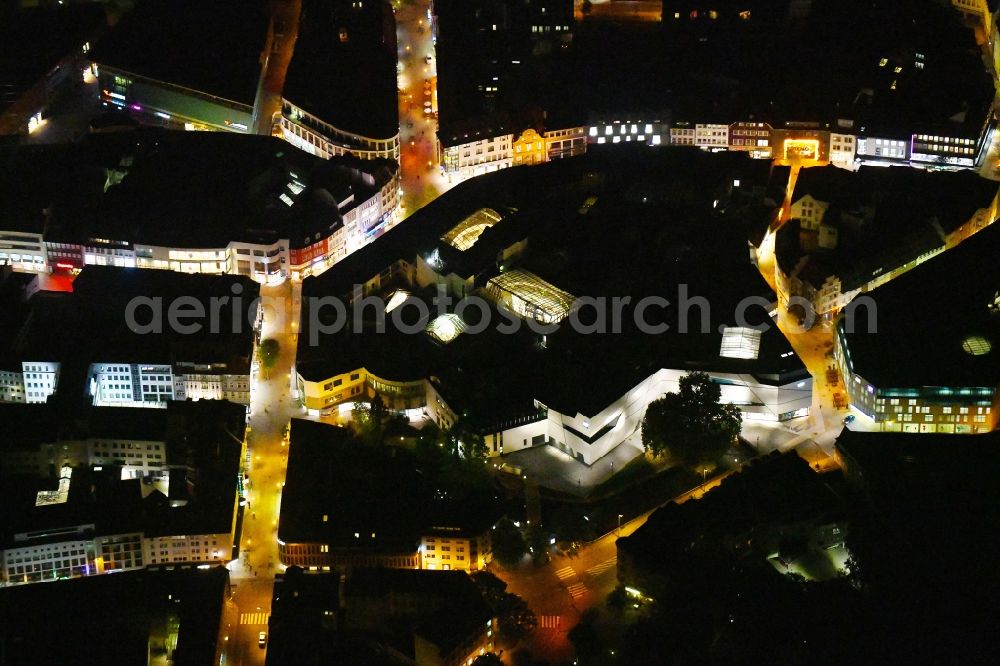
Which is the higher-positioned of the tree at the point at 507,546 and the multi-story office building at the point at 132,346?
the multi-story office building at the point at 132,346

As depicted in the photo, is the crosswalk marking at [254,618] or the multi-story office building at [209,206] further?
the multi-story office building at [209,206]

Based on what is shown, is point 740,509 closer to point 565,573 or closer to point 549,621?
point 565,573

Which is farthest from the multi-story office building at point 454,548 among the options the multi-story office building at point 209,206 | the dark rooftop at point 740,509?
the multi-story office building at point 209,206

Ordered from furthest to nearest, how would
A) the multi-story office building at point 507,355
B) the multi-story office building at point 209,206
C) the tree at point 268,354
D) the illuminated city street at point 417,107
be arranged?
the illuminated city street at point 417,107, the multi-story office building at point 209,206, the tree at point 268,354, the multi-story office building at point 507,355

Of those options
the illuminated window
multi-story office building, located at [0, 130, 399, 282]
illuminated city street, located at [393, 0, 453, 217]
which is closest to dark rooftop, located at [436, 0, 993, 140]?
illuminated city street, located at [393, 0, 453, 217]

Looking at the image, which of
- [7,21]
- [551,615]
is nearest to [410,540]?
[551,615]

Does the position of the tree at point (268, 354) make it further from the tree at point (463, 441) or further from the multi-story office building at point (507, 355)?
the tree at point (463, 441)
